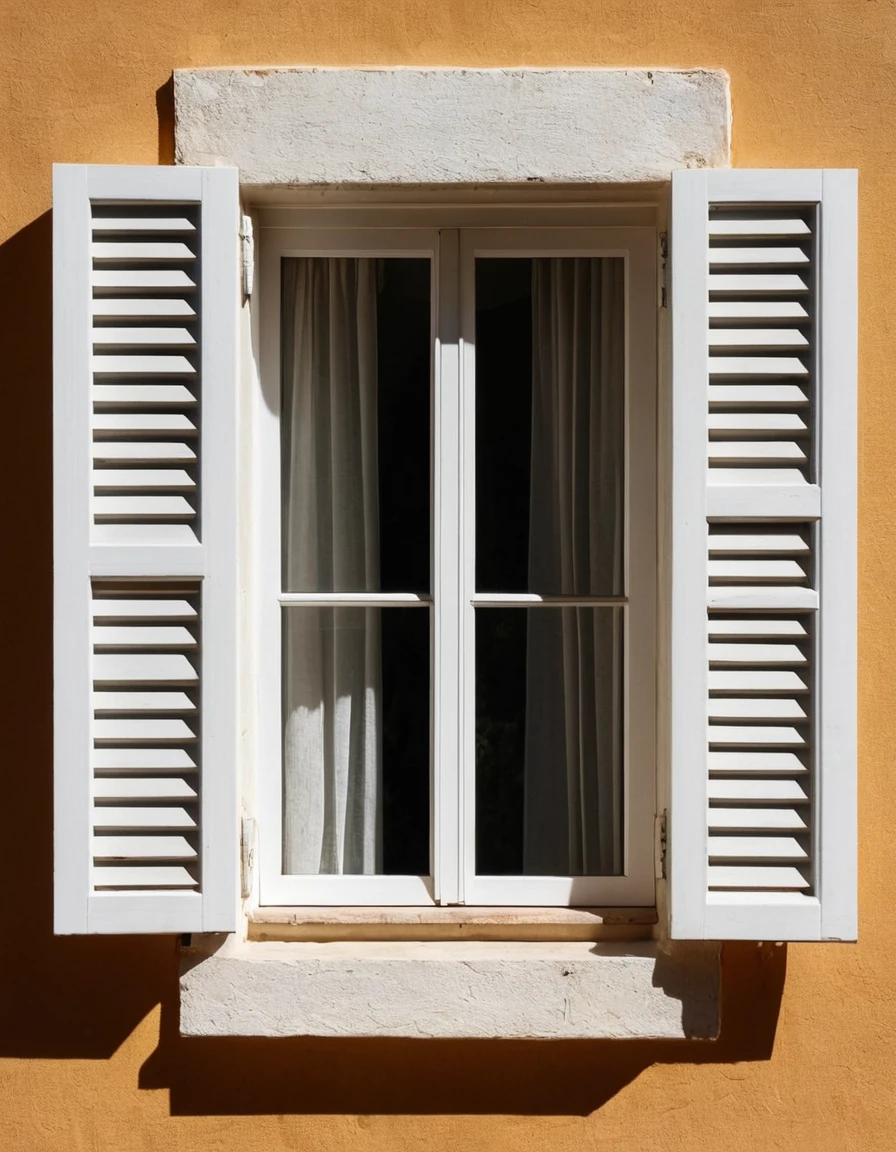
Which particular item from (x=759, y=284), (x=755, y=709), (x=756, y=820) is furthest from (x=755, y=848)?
(x=759, y=284)

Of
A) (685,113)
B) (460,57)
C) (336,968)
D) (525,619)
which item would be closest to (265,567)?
(525,619)

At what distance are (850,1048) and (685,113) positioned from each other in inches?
82.0

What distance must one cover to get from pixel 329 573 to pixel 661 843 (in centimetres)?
97

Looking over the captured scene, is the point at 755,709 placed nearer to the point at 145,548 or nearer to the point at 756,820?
the point at 756,820

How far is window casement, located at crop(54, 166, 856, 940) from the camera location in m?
2.01

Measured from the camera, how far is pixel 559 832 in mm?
2314

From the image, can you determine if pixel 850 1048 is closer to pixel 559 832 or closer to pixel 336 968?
pixel 559 832

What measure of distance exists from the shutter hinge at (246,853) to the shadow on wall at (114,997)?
22 centimetres

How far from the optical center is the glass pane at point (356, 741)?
90.6 inches

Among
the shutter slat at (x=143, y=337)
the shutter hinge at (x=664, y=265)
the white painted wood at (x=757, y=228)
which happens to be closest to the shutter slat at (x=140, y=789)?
the shutter slat at (x=143, y=337)

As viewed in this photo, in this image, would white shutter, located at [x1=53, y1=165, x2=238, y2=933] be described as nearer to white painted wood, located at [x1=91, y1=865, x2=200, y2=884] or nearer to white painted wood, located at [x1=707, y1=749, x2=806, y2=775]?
white painted wood, located at [x1=91, y1=865, x2=200, y2=884]

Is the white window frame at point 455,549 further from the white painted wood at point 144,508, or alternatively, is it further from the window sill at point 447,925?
the white painted wood at point 144,508

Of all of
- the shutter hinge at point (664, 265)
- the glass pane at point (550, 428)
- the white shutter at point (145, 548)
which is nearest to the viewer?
the white shutter at point (145, 548)

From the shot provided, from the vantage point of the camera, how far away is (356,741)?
232cm
